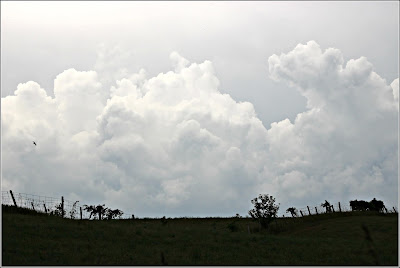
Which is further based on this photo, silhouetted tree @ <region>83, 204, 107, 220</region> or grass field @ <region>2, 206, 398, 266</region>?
silhouetted tree @ <region>83, 204, 107, 220</region>

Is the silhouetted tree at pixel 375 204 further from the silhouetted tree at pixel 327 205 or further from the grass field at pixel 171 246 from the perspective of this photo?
the grass field at pixel 171 246

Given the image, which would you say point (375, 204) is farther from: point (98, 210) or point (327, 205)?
point (98, 210)

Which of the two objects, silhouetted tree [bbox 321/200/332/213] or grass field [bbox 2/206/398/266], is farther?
silhouetted tree [bbox 321/200/332/213]

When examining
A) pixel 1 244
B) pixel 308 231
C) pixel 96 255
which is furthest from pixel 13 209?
pixel 308 231

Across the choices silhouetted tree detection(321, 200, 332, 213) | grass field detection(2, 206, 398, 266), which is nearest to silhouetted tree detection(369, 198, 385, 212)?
silhouetted tree detection(321, 200, 332, 213)

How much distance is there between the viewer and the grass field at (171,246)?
30.4 meters

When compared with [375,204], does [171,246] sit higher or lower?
lower

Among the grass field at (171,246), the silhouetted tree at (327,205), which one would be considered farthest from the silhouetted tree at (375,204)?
the grass field at (171,246)

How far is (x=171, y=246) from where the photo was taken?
121ft

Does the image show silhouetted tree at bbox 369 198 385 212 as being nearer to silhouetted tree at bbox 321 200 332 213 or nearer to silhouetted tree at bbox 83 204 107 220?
silhouetted tree at bbox 321 200 332 213

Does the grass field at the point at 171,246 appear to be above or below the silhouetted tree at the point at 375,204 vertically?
below

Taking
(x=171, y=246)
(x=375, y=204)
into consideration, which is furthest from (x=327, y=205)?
(x=171, y=246)

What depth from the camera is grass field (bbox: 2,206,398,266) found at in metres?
30.4

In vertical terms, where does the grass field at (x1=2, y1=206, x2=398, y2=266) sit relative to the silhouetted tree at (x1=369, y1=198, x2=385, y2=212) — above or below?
below
